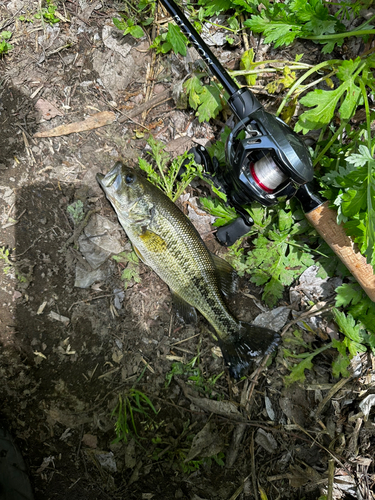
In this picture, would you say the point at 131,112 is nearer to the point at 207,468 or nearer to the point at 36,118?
the point at 36,118

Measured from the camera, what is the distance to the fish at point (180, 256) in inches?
133

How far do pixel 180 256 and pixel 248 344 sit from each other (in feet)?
3.75

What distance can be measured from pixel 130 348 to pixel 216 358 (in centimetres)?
94

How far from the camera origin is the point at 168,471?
349cm

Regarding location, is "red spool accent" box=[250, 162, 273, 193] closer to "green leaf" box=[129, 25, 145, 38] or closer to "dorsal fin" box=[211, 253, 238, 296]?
"dorsal fin" box=[211, 253, 238, 296]

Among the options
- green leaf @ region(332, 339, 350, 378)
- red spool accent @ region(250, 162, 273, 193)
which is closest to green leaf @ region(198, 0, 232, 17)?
red spool accent @ region(250, 162, 273, 193)

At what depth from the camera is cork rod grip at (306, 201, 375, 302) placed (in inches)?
121

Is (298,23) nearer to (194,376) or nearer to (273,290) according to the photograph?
(273,290)

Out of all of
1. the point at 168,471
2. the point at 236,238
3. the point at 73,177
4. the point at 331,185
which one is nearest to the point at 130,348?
the point at 168,471

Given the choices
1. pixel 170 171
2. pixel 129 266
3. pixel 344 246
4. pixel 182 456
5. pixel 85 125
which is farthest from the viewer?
pixel 85 125

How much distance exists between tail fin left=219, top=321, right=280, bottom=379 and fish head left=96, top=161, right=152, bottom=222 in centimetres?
155

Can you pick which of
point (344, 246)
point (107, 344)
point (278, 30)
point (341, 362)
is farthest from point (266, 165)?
point (107, 344)

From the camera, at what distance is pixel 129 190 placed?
338 cm

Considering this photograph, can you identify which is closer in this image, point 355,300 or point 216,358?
point 355,300
